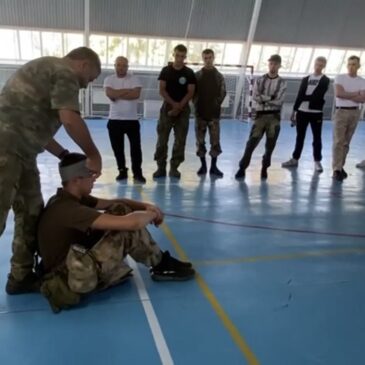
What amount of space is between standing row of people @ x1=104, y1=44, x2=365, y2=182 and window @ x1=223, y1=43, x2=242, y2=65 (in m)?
10.7

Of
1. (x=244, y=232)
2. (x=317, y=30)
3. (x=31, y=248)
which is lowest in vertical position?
(x=244, y=232)

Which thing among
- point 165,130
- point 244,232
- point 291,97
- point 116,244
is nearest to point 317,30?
point 291,97

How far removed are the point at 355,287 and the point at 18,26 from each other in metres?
15.0

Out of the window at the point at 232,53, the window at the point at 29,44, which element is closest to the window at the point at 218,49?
the window at the point at 232,53

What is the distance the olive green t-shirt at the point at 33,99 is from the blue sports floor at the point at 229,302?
109cm

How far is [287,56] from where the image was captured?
17.8 meters

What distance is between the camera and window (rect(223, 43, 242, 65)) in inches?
662

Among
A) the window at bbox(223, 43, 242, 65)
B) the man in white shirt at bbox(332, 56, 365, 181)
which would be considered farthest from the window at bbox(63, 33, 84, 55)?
the man in white shirt at bbox(332, 56, 365, 181)

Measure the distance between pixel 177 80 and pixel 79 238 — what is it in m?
3.80

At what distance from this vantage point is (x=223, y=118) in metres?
17.0

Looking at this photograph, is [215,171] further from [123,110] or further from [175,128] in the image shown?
[123,110]

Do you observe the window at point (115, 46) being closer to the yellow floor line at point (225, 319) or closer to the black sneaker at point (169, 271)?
the yellow floor line at point (225, 319)

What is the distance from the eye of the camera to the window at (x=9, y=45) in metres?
15.3

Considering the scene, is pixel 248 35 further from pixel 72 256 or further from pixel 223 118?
pixel 72 256
